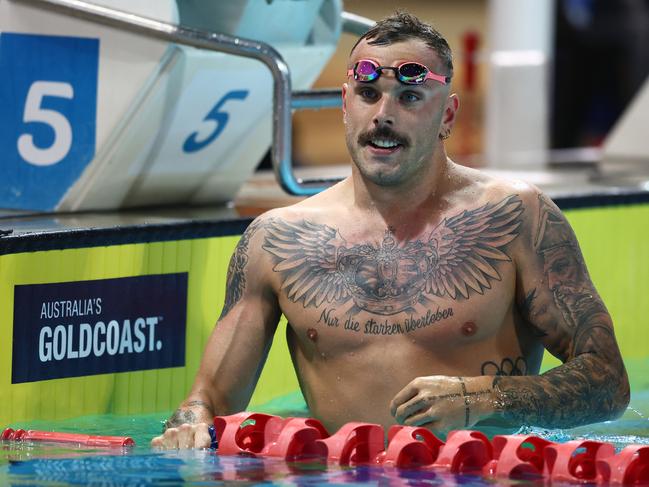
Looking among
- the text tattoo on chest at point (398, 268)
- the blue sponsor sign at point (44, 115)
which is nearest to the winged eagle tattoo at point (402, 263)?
the text tattoo on chest at point (398, 268)

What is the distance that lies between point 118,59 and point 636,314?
7.96 ft

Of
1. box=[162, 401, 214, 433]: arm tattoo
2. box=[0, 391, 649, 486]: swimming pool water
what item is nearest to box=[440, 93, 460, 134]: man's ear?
box=[0, 391, 649, 486]: swimming pool water

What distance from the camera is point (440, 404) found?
10.7 feet

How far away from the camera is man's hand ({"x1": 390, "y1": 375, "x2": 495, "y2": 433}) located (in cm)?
326

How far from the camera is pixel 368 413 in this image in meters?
3.59

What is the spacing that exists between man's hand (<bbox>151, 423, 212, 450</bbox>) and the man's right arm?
0.54 feet

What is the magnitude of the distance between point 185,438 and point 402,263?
0.70 metres

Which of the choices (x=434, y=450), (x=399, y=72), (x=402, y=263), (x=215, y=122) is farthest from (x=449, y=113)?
(x=215, y=122)

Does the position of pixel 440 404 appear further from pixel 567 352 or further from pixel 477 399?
pixel 567 352

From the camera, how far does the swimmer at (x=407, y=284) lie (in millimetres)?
3504

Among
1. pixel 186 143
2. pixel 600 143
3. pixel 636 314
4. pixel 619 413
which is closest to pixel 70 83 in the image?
pixel 186 143

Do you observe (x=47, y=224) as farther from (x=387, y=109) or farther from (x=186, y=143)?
(x=387, y=109)

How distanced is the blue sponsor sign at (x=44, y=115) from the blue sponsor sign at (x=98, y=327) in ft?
1.90

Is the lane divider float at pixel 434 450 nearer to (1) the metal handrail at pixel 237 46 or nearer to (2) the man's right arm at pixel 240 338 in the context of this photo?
(2) the man's right arm at pixel 240 338
